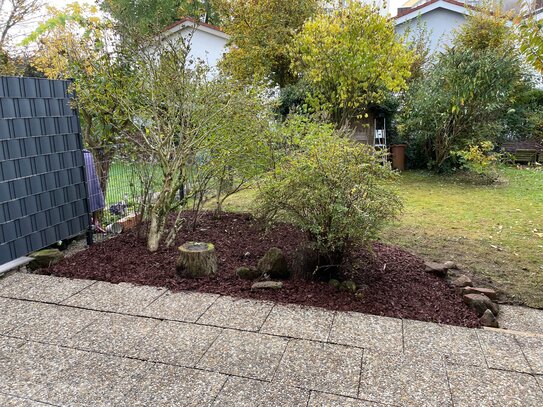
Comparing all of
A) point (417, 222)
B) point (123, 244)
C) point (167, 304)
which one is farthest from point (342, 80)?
point (167, 304)

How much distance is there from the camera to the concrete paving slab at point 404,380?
2.47m

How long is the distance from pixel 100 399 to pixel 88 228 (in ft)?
10.6

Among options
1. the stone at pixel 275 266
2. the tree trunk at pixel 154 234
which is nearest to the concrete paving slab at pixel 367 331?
the stone at pixel 275 266

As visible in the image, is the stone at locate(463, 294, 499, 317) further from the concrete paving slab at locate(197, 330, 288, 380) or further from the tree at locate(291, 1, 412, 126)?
the tree at locate(291, 1, 412, 126)

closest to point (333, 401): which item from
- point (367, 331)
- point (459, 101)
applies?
point (367, 331)

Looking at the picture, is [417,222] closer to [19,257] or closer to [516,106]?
[19,257]

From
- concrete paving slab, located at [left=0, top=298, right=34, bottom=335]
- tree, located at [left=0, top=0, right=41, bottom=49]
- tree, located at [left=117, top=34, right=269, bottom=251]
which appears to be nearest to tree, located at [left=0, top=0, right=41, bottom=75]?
tree, located at [left=0, top=0, right=41, bottom=49]

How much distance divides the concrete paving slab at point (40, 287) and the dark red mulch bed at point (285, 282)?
6.0 inches

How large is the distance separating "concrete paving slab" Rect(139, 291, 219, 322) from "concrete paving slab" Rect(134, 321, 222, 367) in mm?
114

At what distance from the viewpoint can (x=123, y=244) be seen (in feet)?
17.0

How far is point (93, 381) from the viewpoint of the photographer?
103 inches

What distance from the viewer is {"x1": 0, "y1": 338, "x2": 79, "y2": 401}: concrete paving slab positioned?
2.56m

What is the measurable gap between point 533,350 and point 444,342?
603 millimetres

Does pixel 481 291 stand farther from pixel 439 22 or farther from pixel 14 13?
pixel 439 22
